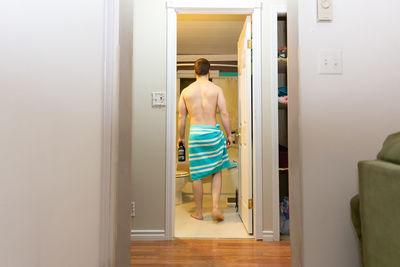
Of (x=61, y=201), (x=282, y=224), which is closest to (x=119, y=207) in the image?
(x=61, y=201)

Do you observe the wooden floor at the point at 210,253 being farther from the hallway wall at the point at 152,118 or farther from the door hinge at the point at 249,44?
the door hinge at the point at 249,44

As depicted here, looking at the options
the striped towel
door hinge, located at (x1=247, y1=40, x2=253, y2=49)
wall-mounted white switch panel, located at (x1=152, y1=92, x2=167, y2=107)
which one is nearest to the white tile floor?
the striped towel

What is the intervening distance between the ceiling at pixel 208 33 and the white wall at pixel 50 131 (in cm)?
244

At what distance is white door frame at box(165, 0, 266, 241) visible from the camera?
7.23 feet

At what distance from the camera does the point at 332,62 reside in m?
1.21

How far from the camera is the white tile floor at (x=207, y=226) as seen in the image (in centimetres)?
232

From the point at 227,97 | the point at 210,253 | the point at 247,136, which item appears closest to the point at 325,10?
the point at 247,136

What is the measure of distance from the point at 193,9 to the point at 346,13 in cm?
143

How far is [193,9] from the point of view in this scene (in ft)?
7.49

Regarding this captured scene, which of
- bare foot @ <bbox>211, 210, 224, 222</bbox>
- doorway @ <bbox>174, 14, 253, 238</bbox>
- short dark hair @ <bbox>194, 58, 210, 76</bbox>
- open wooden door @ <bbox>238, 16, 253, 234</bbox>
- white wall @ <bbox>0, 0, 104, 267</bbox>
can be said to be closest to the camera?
white wall @ <bbox>0, 0, 104, 267</bbox>

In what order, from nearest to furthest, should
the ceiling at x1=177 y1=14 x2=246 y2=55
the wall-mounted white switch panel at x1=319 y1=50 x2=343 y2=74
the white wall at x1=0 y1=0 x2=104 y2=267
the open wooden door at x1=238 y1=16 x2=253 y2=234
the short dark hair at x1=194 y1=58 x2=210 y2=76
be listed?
the white wall at x1=0 y1=0 x2=104 y2=267
the wall-mounted white switch panel at x1=319 y1=50 x2=343 y2=74
the open wooden door at x1=238 y1=16 x2=253 y2=234
the short dark hair at x1=194 y1=58 x2=210 y2=76
the ceiling at x1=177 y1=14 x2=246 y2=55

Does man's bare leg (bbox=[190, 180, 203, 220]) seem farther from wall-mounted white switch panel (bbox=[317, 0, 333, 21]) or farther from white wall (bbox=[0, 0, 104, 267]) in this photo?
wall-mounted white switch panel (bbox=[317, 0, 333, 21])

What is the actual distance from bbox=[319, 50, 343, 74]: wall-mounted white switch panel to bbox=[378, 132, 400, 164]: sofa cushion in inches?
16.4

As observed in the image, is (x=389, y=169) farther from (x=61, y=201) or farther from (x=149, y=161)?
(x=149, y=161)
